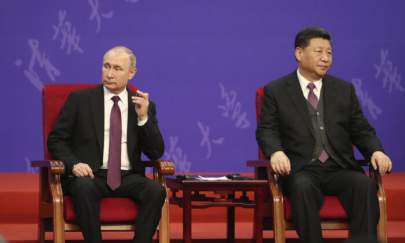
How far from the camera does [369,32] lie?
6.56 meters

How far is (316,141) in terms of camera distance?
446cm

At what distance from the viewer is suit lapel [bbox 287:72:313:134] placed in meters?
4.47

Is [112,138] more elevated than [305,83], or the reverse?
[305,83]

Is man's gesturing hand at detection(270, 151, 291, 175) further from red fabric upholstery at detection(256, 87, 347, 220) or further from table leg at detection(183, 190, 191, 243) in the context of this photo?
table leg at detection(183, 190, 191, 243)

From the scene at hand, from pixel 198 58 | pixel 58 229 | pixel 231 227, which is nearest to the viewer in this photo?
pixel 58 229

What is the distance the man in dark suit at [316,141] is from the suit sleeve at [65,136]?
92 cm

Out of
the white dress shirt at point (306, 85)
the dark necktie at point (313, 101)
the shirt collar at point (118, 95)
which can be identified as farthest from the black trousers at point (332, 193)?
the shirt collar at point (118, 95)

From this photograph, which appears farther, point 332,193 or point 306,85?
point 306,85

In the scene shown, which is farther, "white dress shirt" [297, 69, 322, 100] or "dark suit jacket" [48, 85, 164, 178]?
"white dress shirt" [297, 69, 322, 100]

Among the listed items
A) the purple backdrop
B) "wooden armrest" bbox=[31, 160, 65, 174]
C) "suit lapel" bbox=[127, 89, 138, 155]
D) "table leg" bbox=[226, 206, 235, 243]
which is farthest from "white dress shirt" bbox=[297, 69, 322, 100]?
the purple backdrop

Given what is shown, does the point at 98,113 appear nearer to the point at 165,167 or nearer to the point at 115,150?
the point at 115,150

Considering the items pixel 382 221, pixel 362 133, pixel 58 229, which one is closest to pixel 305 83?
pixel 362 133

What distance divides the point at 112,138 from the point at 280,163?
83cm

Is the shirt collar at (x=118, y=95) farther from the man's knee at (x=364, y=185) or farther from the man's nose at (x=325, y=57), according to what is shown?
the man's knee at (x=364, y=185)
